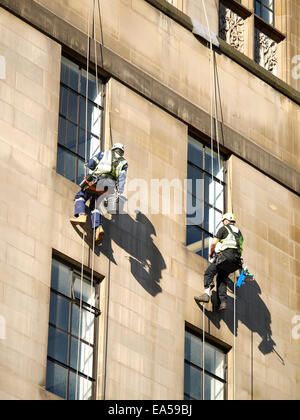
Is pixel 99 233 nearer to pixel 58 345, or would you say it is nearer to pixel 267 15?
pixel 58 345

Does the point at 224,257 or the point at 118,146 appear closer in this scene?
the point at 118,146

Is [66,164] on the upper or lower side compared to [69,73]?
lower

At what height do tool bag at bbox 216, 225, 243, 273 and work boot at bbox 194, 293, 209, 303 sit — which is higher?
tool bag at bbox 216, 225, 243, 273

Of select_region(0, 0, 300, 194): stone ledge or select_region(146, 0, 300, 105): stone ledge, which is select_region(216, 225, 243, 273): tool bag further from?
select_region(146, 0, 300, 105): stone ledge

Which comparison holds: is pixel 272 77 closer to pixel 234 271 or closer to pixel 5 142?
pixel 234 271

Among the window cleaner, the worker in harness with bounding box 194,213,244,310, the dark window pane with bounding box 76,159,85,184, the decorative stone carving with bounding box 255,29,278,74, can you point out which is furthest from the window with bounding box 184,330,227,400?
the decorative stone carving with bounding box 255,29,278,74

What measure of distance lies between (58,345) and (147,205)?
4.98m

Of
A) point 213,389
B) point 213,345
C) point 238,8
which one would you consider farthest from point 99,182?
point 238,8

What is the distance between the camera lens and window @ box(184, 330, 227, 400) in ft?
147

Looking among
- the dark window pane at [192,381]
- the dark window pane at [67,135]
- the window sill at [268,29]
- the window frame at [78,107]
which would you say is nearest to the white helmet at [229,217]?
the window frame at [78,107]

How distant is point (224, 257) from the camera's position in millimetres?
45438

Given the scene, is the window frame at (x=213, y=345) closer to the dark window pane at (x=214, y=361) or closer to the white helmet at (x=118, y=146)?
the dark window pane at (x=214, y=361)

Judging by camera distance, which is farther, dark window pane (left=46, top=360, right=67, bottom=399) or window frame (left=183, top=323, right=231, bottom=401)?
window frame (left=183, top=323, right=231, bottom=401)

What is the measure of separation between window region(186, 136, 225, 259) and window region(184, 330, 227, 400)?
7.87 ft
